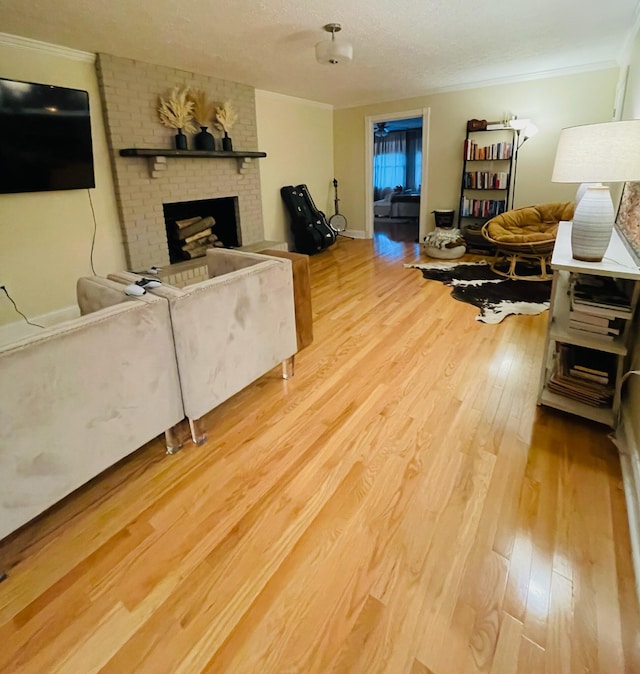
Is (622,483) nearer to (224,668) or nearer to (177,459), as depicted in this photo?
(224,668)

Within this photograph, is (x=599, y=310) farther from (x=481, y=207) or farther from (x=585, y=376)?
(x=481, y=207)

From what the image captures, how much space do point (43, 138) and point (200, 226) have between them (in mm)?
1868

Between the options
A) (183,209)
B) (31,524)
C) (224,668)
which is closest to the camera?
(224,668)

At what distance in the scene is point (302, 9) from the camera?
8.61 ft

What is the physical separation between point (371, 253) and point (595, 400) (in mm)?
4283

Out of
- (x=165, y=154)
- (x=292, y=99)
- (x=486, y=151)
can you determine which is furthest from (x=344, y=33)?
(x=486, y=151)

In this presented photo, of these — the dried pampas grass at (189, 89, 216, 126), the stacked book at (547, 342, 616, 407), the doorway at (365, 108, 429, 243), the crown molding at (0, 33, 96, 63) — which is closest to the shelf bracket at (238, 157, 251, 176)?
the dried pampas grass at (189, 89, 216, 126)

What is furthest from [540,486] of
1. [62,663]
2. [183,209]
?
[183,209]

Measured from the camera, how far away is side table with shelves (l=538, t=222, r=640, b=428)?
5.79 feet

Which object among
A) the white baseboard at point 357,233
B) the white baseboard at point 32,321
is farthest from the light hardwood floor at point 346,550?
the white baseboard at point 357,233

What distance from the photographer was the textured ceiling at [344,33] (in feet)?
8.56

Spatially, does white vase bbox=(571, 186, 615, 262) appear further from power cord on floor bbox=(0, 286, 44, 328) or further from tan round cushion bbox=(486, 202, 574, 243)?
power cord on floor bbox=(0, 286, 44, 328)

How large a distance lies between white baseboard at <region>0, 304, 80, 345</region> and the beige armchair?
189 cm

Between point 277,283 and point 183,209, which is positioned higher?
point 183,209
